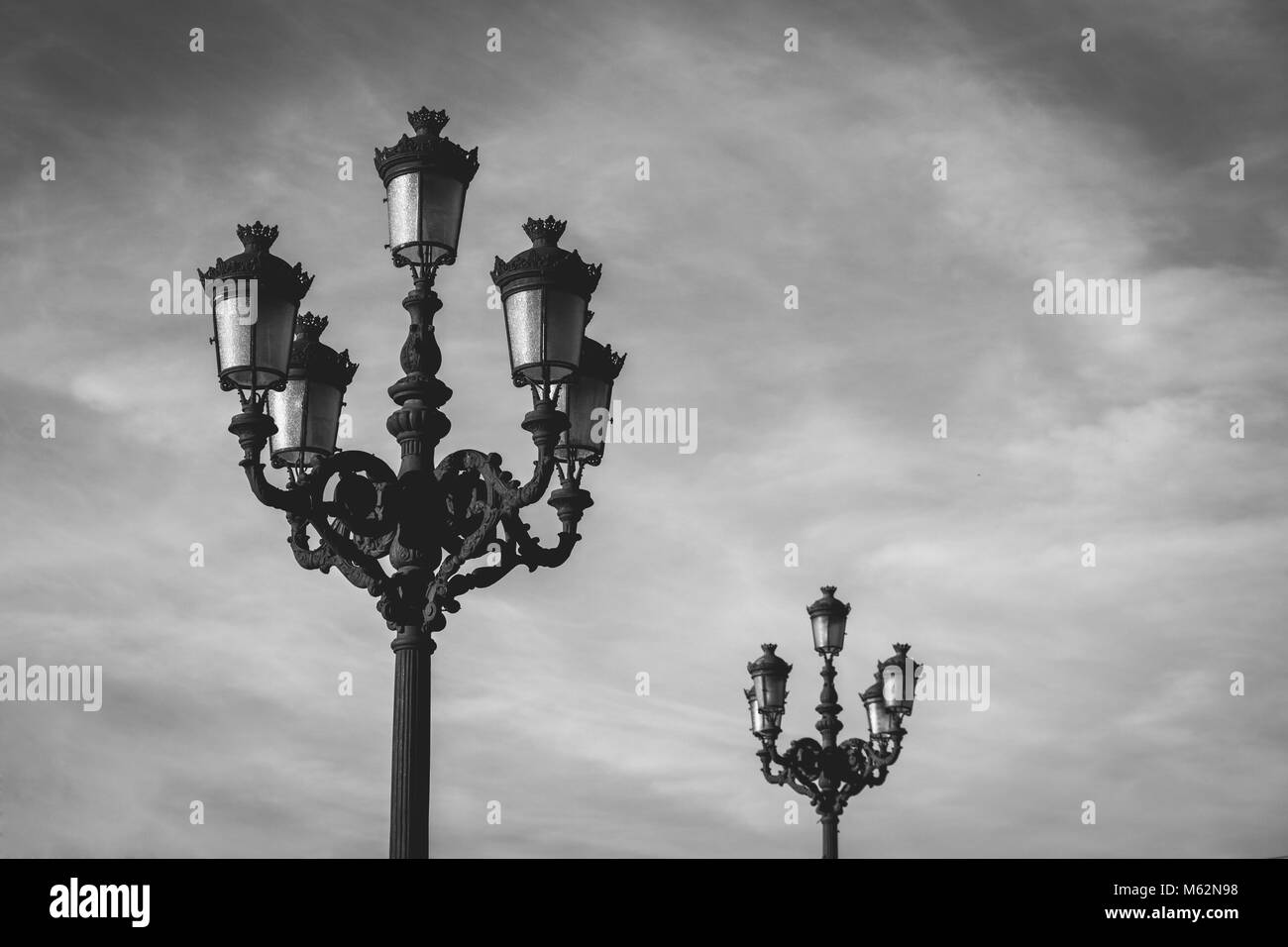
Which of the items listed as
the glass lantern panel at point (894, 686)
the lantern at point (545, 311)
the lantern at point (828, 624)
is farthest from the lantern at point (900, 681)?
the lantern at point (545, 311)

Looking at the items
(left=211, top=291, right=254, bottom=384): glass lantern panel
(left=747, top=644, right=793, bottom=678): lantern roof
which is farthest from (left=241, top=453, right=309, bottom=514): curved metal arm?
(left=747, top=644, right=793, bottom=678): lantern roof

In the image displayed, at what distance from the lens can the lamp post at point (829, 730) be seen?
20.3 meters

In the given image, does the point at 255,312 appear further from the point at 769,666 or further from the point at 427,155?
the point at 769,666

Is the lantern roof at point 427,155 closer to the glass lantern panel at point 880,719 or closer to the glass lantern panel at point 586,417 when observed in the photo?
the glass lantern panel at point 586,417

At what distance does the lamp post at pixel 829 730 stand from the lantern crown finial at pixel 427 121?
452 inches

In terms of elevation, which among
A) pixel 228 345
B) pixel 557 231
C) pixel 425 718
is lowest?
pixel 425 718

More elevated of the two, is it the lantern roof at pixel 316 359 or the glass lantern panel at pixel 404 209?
the glass lantern panel at pixel 404 209

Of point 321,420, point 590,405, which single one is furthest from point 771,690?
point 321,420

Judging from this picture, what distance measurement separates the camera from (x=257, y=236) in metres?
9.62
